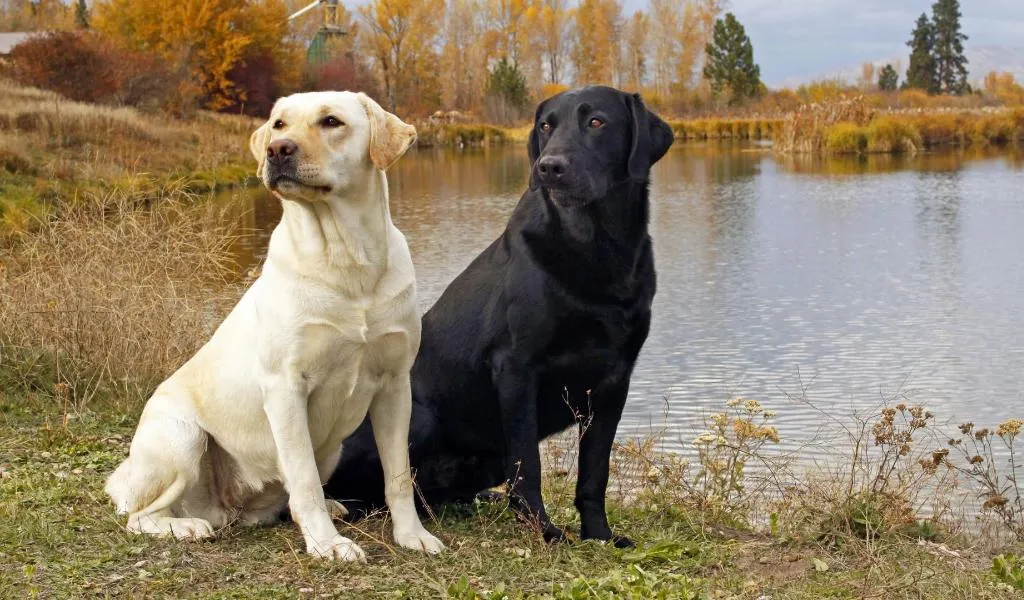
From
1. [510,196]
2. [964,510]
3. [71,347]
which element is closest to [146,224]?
[71,347]

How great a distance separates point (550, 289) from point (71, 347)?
4.42 metres

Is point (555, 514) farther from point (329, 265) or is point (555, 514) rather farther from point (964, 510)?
point (964, 510)

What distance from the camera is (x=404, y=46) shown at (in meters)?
85.6

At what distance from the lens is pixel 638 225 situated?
4.68m

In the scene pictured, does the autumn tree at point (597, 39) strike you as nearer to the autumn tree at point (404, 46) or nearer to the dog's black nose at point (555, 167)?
the autumn tree at point (404, 46)

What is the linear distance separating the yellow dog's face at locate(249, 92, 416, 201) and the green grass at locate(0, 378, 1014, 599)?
1289 millimetres

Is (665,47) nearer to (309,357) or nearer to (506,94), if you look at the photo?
(506,94)

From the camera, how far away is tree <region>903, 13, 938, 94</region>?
82.5m

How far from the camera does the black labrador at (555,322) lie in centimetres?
454

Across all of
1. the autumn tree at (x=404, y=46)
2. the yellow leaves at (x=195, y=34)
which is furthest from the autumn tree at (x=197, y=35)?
the autumn tree at (x=404, y=46)

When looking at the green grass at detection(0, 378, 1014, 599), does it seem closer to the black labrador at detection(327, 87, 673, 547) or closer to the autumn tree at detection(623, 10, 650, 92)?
the black labrador at detection(327, 87, 673, 547)

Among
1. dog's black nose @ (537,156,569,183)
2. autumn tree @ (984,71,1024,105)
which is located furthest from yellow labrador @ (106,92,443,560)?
autumn tree @ (984,71,1024,105)

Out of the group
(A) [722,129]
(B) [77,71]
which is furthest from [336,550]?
(A) [722,129]

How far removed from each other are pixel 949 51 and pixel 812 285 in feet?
244
